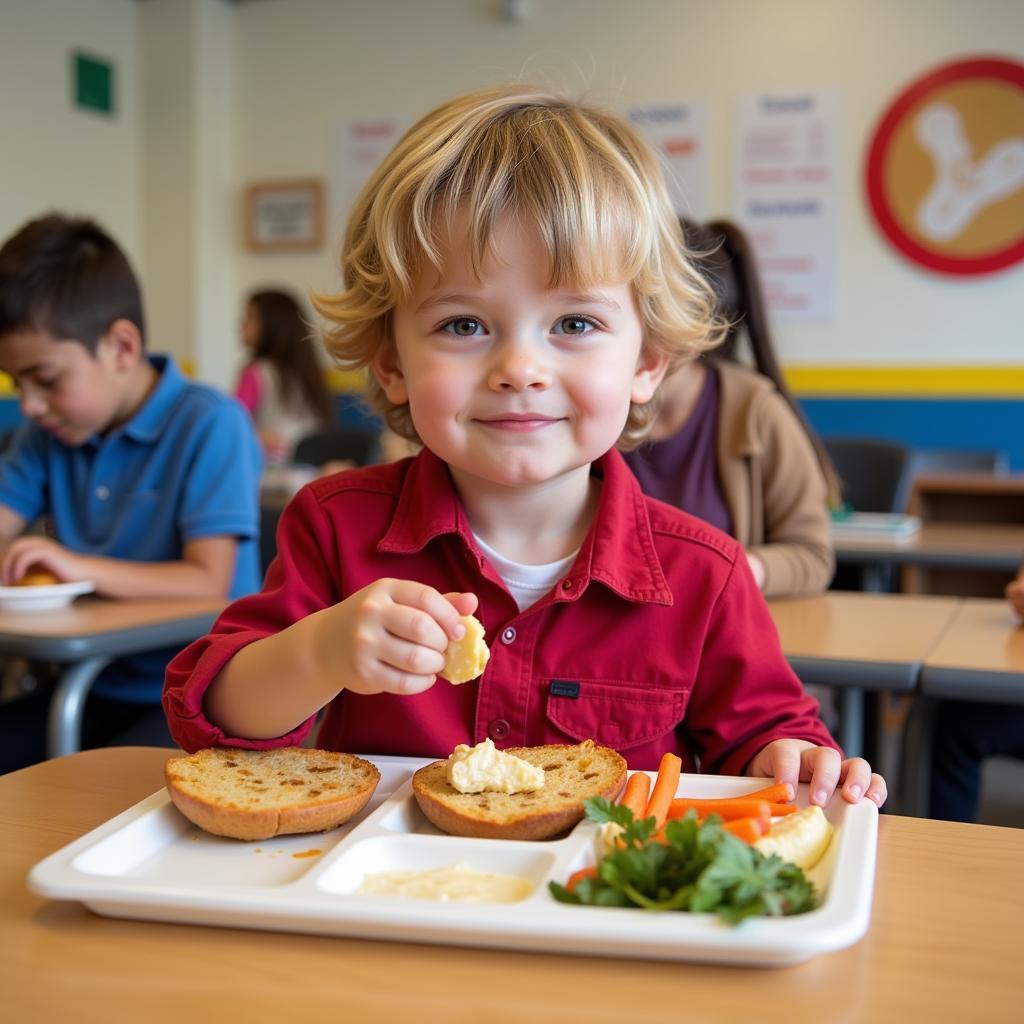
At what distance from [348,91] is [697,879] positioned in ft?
20.9

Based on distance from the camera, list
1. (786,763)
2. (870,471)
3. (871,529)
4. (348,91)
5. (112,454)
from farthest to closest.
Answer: (348,91) → (870,471) → (871,529) → (112,454) → (786,763)

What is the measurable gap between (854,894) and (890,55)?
5.43 metres

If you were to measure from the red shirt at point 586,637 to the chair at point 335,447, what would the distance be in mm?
3197

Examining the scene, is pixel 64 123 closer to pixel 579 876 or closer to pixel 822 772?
pixel 822 772

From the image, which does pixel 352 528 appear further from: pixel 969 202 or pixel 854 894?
pixel 969 202

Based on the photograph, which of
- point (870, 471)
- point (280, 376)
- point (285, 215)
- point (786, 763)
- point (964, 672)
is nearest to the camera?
point (786, 763)

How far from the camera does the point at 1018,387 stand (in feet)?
17.3

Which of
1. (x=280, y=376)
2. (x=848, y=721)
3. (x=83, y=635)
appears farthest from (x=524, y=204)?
(x=280, y=376)

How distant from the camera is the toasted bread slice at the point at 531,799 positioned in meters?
0.83

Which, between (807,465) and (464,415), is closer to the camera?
(464,415)

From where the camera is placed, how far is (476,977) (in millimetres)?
650

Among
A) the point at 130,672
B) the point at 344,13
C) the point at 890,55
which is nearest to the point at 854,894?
the point at 130,672

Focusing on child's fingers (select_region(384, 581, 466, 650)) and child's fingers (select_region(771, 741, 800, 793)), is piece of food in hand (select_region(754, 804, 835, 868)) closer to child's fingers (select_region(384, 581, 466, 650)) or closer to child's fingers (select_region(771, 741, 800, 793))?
child's fingers (select_region(771, 741, 800, 793))

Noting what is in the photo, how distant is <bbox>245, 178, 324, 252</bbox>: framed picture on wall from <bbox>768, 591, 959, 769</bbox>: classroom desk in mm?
5089
